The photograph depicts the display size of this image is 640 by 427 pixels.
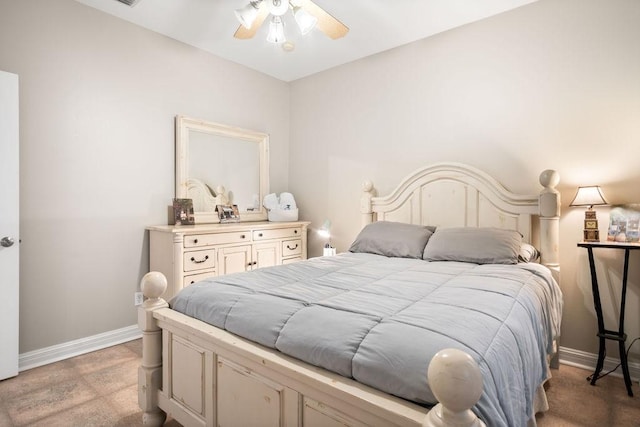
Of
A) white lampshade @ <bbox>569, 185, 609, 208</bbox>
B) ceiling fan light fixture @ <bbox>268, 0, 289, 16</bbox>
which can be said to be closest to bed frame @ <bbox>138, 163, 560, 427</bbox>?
white lampshade @ <bbox>569, 185, 609, 208</bbox>

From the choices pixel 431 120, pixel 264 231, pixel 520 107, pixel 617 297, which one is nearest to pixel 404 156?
pixel 431 120

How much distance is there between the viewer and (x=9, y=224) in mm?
2172

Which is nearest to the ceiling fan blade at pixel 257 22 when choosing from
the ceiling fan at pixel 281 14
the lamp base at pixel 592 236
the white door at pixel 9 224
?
the ceiling fan at pixel 281 14

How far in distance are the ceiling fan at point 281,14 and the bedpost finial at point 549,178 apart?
1.68 m

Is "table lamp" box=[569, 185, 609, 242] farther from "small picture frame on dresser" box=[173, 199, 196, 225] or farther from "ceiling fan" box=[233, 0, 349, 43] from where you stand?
"small picture frame on dresser" box=[173, 199, 196, 225]

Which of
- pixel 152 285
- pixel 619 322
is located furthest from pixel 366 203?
pixel 152 285

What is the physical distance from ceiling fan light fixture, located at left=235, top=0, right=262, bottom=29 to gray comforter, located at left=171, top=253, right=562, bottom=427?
1573 millimetres

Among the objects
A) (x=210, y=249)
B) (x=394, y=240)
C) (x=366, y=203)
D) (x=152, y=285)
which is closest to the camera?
(x=152, y=285)

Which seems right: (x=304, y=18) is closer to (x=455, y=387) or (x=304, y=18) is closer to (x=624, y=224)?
(x=455, y=387)

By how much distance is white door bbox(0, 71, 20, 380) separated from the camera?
2139mm

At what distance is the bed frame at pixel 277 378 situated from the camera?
0.78 metres

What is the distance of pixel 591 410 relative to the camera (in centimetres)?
187

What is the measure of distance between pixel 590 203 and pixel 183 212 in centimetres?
304

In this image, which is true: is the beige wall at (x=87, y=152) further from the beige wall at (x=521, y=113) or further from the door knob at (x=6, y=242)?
Result: the beige wall at (x=521, y=113)
